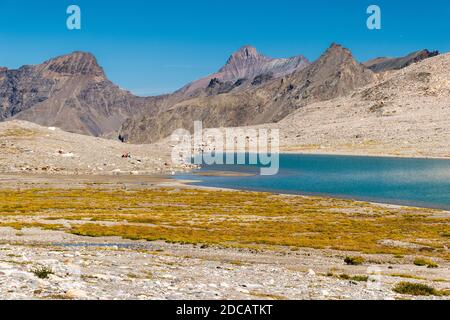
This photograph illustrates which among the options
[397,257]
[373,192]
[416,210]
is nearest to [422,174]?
[373,192]

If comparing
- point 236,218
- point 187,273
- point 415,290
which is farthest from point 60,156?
point 415,290

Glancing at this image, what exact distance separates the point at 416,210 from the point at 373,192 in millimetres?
25928

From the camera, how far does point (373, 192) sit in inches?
3829

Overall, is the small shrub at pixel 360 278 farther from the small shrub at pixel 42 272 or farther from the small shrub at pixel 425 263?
the small shrub at pixel 42 272

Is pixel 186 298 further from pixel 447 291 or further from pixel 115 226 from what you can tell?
pixel 115 226

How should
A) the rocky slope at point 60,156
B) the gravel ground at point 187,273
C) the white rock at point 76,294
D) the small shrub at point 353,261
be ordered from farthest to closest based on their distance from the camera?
the rocky slope at point 60,156
the small shrub at point 353,261
the gravel ground at point 187,273
the white rock at point 76,294

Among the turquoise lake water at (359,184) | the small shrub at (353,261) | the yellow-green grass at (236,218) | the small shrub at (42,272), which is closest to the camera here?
the small shrub at (42,272)

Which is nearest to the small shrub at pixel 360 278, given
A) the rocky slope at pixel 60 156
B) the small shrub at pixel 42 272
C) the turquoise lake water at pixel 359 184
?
the small shrub at pixel 42 272

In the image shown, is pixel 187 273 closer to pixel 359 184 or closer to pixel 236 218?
pixel 236 218

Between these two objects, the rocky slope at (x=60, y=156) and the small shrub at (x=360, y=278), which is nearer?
the small shrub at (x=360, y=278)

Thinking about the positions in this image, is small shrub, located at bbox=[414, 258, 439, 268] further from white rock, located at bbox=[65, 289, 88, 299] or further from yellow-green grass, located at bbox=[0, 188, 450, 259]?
white rock, located at bbox=[65, 289, 88, 299]

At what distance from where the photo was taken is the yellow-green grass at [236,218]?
151 feet

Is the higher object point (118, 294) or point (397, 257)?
point (118, 294)

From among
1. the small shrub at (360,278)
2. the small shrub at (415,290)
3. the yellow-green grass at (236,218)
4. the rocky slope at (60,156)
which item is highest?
the rocky slope at (60,156)
